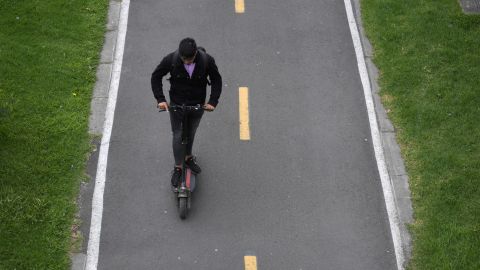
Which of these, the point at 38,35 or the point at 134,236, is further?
the point at 38,35

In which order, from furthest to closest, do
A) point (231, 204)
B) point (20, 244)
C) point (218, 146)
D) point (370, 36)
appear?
point (370, 36) < point (218, 146) < point (231, 204) < point (20, 244)

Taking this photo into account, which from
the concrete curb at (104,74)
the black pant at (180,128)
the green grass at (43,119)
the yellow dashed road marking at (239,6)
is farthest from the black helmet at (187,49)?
the yellow dashed road marking at (239,6)

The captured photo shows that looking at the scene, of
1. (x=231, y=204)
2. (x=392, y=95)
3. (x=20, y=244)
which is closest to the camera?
(x=20, y=244)

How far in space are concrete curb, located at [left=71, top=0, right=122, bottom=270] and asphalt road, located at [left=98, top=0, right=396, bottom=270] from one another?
0.24 metres

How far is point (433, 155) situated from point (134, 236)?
15.3 feet

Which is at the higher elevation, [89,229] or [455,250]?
[455,250]

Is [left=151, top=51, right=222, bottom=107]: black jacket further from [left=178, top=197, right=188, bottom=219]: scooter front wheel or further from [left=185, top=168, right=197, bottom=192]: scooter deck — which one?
[left=178, top=197, right=188, bottom=219]: scooter front wheel

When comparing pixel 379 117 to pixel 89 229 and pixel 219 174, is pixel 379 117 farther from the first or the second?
pixel 89 229

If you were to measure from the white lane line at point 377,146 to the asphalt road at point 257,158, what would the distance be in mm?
95

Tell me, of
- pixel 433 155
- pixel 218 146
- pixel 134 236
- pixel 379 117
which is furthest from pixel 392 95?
pixel 134 236

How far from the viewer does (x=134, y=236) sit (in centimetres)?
936

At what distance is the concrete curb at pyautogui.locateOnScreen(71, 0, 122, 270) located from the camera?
9321mm

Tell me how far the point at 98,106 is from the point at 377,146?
4.54m

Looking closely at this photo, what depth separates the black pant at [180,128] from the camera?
906 cm
